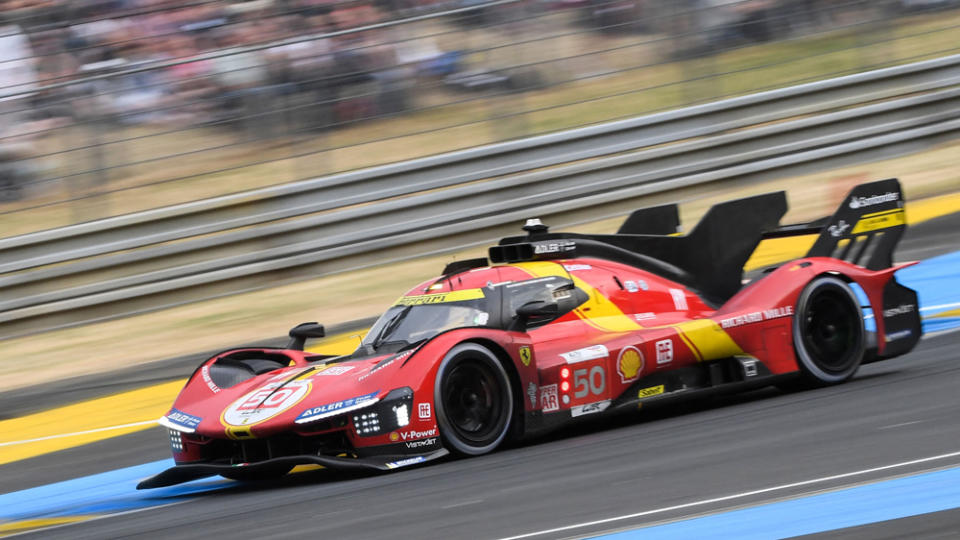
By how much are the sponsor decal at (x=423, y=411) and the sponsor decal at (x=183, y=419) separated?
49.9 inches

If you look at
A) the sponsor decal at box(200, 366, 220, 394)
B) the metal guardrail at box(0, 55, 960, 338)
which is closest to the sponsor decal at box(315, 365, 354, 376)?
the sponsor decal at box(200, 366, 220, 394)

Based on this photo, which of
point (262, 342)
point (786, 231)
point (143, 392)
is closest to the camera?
point (786, 231)

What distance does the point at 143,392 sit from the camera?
10633 mm

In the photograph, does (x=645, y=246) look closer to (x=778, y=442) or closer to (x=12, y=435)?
(x=778, y=442)

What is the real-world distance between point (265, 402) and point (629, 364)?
211 cm

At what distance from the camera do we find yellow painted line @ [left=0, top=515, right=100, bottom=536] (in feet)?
21.2

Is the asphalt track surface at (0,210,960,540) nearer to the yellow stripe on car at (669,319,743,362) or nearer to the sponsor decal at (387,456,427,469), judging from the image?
the sponsor decal at (387,456,427,469)

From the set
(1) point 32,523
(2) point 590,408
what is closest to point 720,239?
(2) point 590,408

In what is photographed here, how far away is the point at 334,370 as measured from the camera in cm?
698

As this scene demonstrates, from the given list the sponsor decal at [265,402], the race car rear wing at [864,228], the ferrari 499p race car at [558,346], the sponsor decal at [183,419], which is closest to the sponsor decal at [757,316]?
the ferrari 499p race car at [558,346]

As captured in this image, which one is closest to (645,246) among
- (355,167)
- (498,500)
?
(498,500)

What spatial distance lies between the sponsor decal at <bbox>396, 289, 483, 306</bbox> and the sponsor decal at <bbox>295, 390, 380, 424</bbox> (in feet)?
3.52

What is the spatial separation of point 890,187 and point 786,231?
0.81m

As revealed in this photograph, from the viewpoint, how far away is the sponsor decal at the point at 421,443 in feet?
21.6
